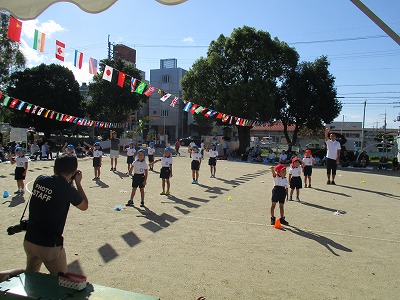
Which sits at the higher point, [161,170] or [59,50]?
[59,50]

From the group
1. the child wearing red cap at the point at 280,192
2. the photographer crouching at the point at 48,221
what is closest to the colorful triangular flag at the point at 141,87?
the child wearing red cap at the point at 280,192

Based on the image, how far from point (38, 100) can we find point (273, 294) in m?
40.2

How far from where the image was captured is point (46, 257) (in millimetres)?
3316

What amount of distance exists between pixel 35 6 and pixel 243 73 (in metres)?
30.5

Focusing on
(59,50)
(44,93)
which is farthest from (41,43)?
(44,93)

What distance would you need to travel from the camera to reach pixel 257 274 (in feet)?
16.4

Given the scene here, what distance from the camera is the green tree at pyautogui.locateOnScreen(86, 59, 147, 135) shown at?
4306 cm

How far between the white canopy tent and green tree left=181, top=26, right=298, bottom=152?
2658 centimetres

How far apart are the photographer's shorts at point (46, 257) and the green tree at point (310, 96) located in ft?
101

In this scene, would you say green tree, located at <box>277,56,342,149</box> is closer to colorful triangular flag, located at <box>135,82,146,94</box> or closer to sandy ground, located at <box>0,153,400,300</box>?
colorful triangular flag, located at <box>135,82,146,94</box>

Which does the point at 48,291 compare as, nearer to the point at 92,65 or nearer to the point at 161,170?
the point at 161,170

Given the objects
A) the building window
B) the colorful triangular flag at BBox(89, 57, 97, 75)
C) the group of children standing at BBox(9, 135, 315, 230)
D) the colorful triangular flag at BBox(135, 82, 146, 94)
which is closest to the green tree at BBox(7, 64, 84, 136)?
the colorful triangular flag at BBox(135, 82, 146, 94)

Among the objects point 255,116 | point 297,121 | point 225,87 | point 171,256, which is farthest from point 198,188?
point 297,121

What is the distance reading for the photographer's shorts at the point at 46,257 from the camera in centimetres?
332
